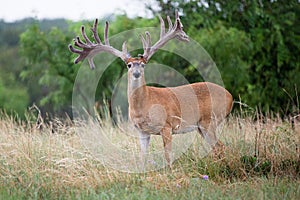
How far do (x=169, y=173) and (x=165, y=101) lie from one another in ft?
5.29

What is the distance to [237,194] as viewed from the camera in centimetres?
550

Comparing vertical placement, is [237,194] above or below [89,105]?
above

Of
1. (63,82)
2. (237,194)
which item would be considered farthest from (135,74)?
(63,82)

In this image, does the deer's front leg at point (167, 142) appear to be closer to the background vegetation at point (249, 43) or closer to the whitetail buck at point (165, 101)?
the whitetail buck at point (165, 101)

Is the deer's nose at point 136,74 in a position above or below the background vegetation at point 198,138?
above

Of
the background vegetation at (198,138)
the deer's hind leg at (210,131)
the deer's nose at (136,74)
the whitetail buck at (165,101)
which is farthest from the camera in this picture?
the deer's hind leg at (210,131)

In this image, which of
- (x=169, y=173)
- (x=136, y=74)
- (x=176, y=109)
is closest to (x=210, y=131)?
(x=176, y=109)

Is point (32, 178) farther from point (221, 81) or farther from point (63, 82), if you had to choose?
point (63, 82)

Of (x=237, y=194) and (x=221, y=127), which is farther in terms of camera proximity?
(x=221, y=127)

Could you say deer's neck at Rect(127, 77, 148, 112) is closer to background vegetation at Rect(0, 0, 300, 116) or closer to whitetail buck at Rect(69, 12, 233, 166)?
whitetail buck at Rect(69, 12, 233, 166)

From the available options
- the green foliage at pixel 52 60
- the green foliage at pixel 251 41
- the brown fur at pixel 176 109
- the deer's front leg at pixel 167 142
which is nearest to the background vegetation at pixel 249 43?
the green foliage at pixel 251 41

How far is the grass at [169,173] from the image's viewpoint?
5551mm

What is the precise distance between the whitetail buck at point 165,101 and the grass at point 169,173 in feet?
1.15

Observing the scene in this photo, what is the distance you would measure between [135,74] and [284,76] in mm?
8237
